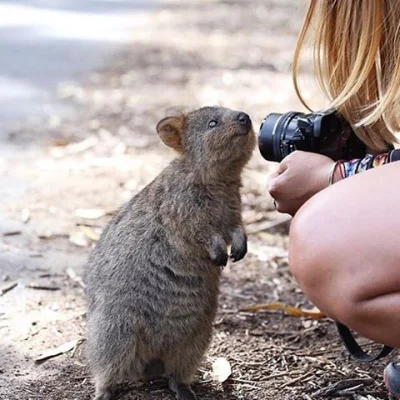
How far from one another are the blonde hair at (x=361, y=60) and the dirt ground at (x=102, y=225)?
0.63 m

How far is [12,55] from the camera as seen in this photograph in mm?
6383

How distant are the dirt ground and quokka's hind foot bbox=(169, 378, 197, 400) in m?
0.02

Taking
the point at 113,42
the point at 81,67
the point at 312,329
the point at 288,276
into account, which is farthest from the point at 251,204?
the point at 113,42

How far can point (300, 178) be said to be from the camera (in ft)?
6.47

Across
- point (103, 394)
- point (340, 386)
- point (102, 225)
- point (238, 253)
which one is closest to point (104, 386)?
point (103, 394)

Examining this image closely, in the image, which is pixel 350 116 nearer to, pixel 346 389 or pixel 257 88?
pixel 346 389

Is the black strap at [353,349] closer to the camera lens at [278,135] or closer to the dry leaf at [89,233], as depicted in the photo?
the camera lens at [278,135]

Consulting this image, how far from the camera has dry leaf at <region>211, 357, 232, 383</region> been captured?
7.37ft

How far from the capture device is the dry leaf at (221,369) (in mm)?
2246

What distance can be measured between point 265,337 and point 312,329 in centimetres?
16

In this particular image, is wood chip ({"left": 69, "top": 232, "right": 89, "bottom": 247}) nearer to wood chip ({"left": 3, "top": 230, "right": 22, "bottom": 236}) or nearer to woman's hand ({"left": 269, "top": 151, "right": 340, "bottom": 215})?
wood chip ({"left": 3, "top": 230, "right": 22, "bottom": 236})

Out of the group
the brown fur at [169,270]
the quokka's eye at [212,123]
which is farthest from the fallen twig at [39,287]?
the quokka's eye at [212,123]

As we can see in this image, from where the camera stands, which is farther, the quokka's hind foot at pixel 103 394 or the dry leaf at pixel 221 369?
the dry leaf at pixel 221 369

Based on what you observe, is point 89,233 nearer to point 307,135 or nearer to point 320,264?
point 307,135
